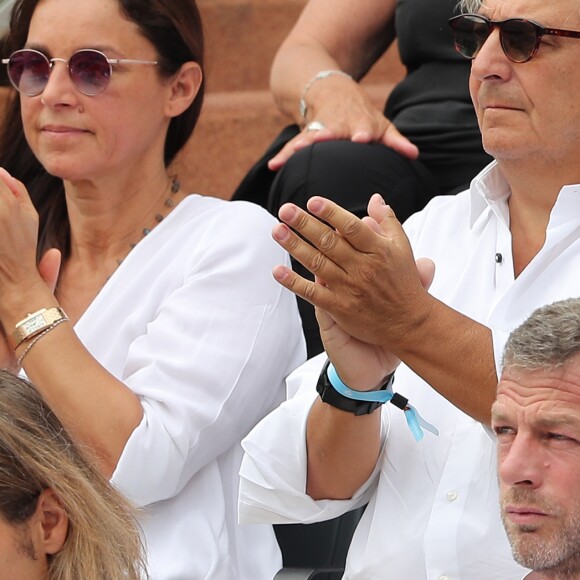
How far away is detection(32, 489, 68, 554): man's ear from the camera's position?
2375mm

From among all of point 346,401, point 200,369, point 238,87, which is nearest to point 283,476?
point 346,401

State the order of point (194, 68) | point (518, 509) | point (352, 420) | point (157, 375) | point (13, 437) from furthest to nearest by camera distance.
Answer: point (194, 68) → point (157, 375) → point (352, 420) → point (13, 437) → point (518, 509)

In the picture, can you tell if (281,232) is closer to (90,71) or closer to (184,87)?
(90,71)

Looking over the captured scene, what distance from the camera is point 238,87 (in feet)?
18.5

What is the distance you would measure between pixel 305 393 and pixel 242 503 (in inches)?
10.0

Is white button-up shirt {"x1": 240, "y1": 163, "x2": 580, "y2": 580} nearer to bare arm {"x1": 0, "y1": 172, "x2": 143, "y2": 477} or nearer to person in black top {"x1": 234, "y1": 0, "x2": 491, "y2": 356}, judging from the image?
bare arm {"x1": 0, "y1": 172, "x2": 143, "y2": 477}

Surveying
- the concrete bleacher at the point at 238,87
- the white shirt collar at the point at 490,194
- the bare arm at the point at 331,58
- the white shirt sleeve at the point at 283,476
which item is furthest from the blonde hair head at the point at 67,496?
the concrete bleacher at the point at 238,87

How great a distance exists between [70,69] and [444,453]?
56.2 inches

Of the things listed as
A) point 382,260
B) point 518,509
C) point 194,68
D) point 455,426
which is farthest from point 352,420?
point 194,68

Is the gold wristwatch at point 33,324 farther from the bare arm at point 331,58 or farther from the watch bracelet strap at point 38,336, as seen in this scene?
the bare arm at point 331,58

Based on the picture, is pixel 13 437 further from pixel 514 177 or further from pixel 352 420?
pixel 514 177

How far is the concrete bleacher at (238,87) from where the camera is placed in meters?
5.46

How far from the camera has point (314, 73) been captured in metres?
4.14

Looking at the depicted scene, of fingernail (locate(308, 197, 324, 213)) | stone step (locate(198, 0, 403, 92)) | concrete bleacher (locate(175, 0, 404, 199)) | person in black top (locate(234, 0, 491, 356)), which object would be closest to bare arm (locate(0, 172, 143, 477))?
person in black top (locate(234, 0, 491, 356))
